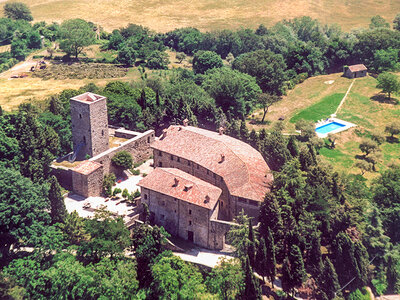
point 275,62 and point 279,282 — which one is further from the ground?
point 275,62

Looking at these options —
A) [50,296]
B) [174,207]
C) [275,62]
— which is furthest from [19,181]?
[275,62]

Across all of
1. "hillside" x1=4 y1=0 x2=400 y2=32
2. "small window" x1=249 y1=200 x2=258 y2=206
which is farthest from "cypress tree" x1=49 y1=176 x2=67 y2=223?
"hillside" x1=4 y1=0 x2=400 y2=32

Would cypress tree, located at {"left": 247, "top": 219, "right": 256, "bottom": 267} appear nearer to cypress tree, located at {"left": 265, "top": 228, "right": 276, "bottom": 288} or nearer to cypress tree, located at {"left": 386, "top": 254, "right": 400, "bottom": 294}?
cypress tree, located at {"left": 265, "top": 228, "right": 276, "bottom": 288}

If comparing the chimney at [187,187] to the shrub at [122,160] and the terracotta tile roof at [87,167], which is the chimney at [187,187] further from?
the shrub at [122,160]

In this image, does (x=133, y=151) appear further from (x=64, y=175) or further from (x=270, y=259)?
(x=270, y=259)

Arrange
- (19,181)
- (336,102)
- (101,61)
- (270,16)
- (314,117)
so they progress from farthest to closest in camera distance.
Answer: (270,16), (101,61), (336,102), (314,117), (19,181)

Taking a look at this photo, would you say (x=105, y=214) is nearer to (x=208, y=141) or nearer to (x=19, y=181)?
(x=19, y=181)

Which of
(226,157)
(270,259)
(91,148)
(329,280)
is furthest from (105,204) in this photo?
(329,280)
